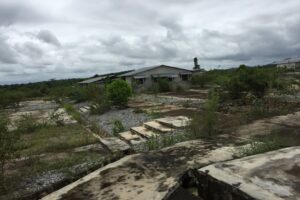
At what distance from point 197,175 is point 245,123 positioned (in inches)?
209

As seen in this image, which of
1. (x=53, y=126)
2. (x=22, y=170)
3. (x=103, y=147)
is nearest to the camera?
(x=22, y=170)

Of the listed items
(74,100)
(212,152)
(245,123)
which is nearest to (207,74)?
(74,100)

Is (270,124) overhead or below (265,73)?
below

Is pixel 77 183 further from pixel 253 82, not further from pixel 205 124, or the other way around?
pixel 253 82

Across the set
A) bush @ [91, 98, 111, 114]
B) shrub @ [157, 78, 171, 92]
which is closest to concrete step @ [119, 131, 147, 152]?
bush @ [91, 98, 111, 114]

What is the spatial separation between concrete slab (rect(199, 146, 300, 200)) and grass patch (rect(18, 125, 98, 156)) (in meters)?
4.55

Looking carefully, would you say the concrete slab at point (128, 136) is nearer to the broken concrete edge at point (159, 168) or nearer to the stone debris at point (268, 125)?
the broken concrete edge at point (159, 168)

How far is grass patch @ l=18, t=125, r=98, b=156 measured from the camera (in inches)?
390

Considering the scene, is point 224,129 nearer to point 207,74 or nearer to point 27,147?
point 27,147

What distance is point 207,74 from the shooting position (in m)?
37.4

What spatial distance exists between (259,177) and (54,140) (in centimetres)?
831

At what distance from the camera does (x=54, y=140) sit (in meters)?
11.6

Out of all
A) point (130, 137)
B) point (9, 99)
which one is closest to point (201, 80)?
point (9, 99)

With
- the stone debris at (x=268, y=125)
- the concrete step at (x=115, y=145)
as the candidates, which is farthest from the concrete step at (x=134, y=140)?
the stone debris at (x=268, y=125)
